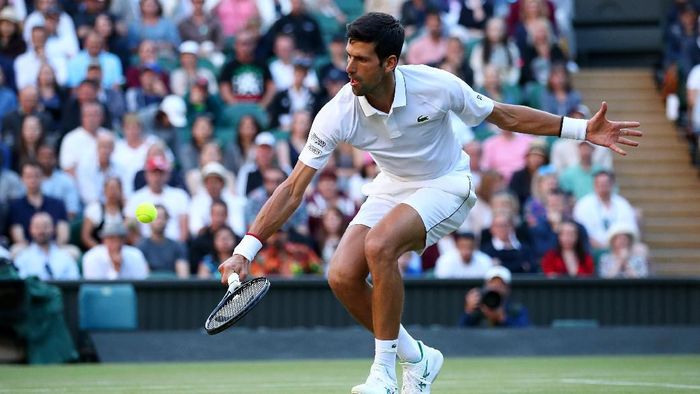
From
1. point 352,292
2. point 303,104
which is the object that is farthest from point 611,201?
point 352,292

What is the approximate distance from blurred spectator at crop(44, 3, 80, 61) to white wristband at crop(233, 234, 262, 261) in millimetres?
8924

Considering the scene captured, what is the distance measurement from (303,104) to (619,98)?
16.0 ft

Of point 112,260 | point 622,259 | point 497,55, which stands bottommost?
point 622,259

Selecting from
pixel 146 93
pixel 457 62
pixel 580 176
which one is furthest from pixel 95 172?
pixel 580 176

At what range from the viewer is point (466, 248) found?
44.2 feet

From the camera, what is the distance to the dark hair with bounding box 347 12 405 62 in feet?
23.5

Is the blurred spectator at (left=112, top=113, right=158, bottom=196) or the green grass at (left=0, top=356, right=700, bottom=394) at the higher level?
the blurred spectator at (left=112, top=113, right=158, bottom=196)

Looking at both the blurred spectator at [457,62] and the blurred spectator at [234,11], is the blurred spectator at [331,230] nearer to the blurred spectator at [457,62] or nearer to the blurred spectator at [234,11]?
the blurred spectator at [457,62]

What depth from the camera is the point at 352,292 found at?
7.52 m

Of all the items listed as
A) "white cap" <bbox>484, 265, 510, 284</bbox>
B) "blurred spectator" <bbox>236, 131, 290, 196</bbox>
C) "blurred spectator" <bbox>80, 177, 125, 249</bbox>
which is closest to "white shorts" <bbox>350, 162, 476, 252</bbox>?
"white cap" <bbox>484, 265, 510, 284</bbox>

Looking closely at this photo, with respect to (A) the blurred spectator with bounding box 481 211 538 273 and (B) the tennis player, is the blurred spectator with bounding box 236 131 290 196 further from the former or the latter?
(B) the tennis player

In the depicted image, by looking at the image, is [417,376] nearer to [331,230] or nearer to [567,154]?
[331,230]

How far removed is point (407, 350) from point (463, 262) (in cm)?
598

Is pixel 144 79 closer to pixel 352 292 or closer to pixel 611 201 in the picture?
pixel 611 201
